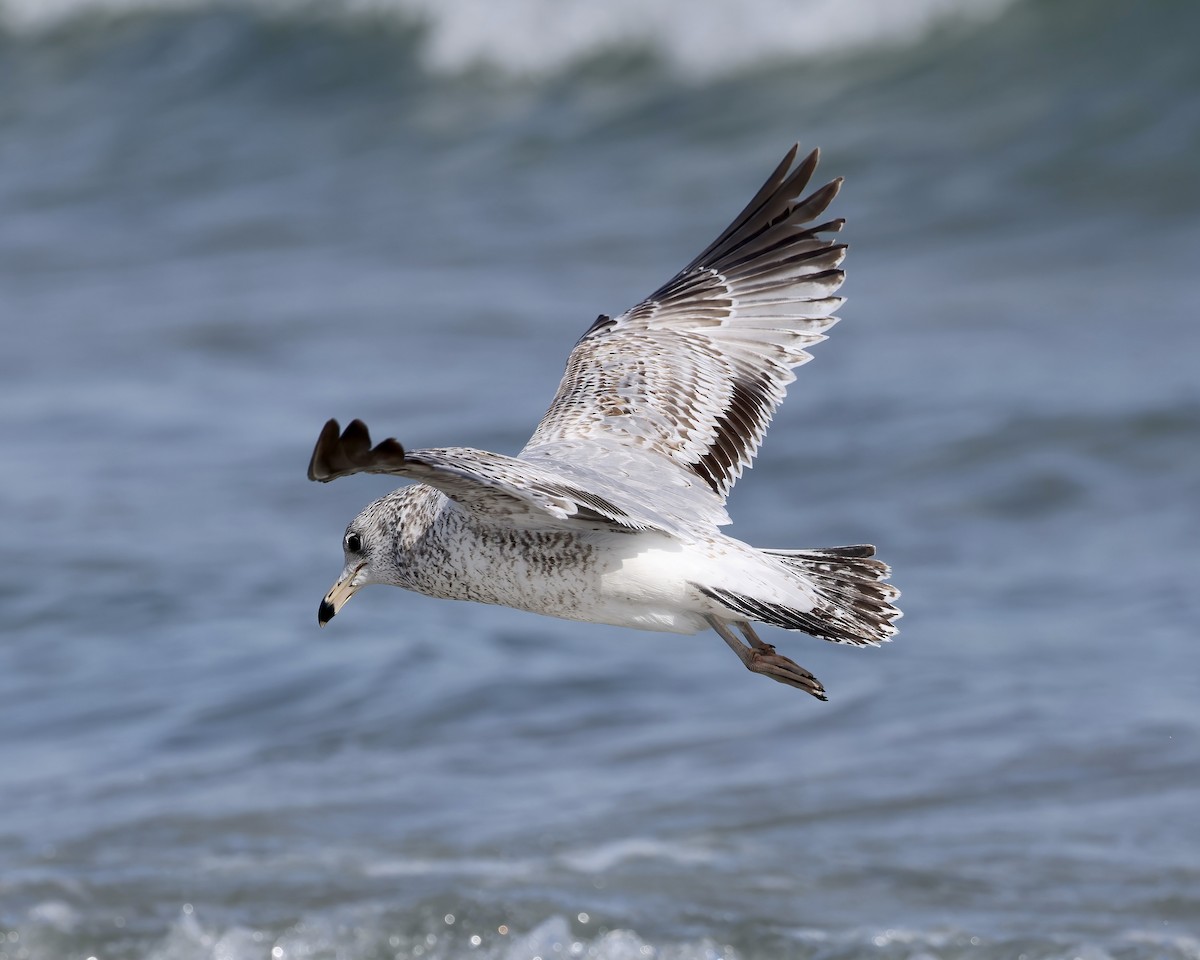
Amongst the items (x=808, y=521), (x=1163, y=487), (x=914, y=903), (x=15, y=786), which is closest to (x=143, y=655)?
(x=15, y=786)

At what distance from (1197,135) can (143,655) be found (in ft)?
26.6

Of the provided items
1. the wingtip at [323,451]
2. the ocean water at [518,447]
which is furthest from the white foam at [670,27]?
the wingtip at [323,451]

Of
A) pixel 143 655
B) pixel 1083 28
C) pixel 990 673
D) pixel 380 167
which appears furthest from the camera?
pixel 380 167

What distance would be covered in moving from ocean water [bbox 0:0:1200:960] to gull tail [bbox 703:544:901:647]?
6.73 ft

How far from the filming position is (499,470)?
4.15 metres

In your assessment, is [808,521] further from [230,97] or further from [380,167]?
[230,97]

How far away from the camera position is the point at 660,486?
4980 mm

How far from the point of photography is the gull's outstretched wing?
5.34 meters

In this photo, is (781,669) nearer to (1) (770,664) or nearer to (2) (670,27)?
(1) (770,664)

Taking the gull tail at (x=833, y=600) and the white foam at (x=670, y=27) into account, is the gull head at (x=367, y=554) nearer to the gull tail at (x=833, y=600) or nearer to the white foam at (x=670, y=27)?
the gull tail at (x=833, y=600)

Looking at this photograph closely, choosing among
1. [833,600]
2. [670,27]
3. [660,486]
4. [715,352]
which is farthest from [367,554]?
[670,27]

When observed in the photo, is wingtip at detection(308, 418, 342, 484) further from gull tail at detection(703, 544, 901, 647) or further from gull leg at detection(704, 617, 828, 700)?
gull leg at detection(704, 617, 828, 700)

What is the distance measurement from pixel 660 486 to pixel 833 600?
542 millimetres

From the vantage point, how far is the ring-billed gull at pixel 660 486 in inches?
172
